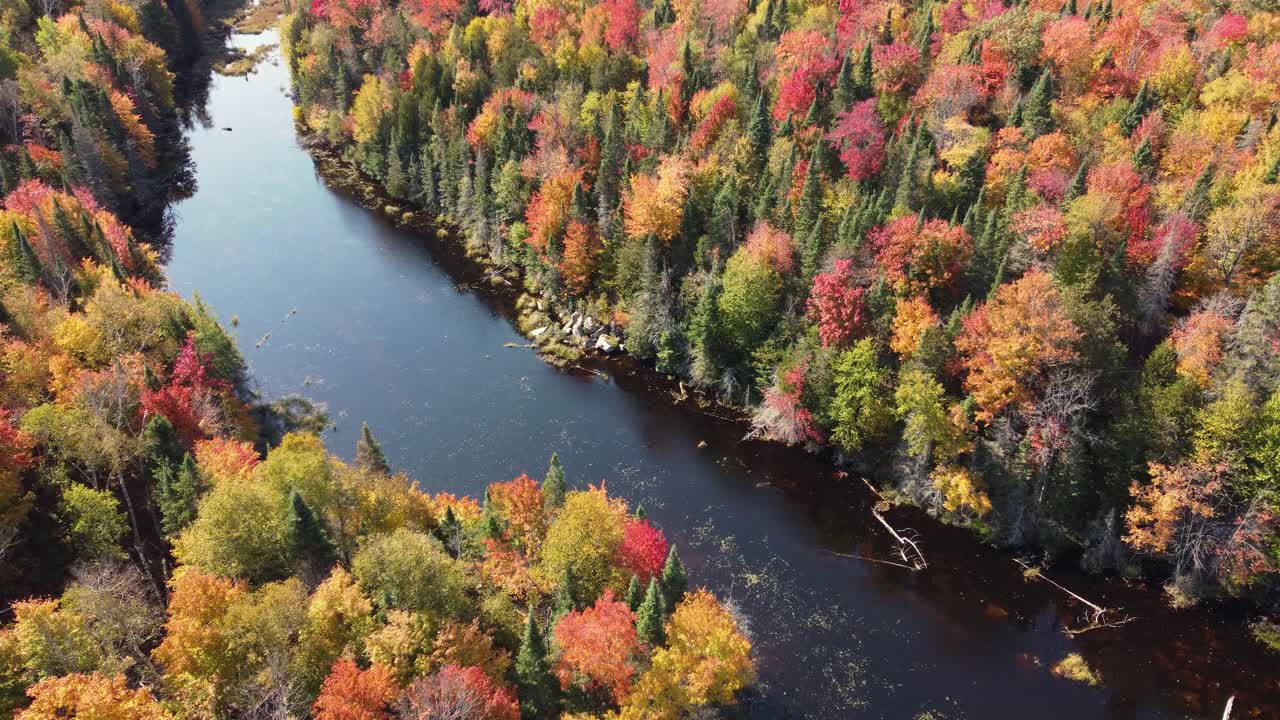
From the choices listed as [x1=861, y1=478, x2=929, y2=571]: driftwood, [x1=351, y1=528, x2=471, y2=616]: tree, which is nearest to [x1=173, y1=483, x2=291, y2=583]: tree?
[x1=351, y1=528, x2=471, y2=616]: tree

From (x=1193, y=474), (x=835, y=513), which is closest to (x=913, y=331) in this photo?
(x=835, y=513)

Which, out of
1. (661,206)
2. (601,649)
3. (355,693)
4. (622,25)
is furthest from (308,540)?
(622,25)

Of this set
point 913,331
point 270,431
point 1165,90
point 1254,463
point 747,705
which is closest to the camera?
point 747,705

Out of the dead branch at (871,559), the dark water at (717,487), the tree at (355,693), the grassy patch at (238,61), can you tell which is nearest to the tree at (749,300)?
the dark water at (717,487)

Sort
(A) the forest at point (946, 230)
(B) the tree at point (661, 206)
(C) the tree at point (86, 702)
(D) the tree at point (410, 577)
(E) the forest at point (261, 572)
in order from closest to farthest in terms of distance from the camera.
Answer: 1. (C) the tree at point (86, 702)
2. (E) the forest at point (261, 572)
3. (D) the tree at point (410, 577)
4. (A) the forest at point (946, 230)
5. (B) the tree at point (661, 206)

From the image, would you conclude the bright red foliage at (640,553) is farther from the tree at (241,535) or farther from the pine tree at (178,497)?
the pine tree at (178,497)

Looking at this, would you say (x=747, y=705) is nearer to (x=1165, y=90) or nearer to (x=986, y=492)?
(x=986, y=492)
